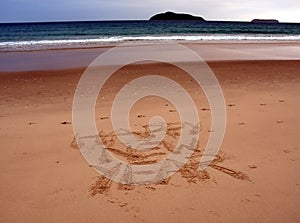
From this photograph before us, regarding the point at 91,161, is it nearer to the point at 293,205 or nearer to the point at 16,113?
the point at 293,205

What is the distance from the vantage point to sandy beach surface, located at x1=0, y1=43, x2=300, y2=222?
7.95 feet

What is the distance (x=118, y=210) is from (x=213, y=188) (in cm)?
83

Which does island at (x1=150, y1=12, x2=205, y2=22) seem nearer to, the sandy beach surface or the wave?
the wave

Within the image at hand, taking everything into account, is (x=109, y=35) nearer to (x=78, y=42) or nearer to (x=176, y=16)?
(x=78, y=42)

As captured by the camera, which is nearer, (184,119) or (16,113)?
(184,119)

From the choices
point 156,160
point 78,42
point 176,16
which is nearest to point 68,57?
point 78,42

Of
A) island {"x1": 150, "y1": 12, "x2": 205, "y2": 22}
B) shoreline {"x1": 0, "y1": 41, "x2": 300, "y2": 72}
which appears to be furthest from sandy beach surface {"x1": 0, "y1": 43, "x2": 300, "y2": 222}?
island {"x1": 150, "y1": 12, "x2": 205, "y2": 22}

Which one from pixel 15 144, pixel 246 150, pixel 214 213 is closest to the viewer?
pixel 214 213

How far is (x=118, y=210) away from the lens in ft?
7.99

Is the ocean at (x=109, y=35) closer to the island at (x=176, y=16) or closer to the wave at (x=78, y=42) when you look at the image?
the wave at (x=78, y=42)

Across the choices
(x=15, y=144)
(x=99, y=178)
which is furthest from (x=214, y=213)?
(x=15, y=144)

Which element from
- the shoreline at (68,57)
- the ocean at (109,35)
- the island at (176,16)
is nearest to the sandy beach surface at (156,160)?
the shoreline at (68,57)

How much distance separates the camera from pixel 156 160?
3.26 metres

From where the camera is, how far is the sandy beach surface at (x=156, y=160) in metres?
2.42
